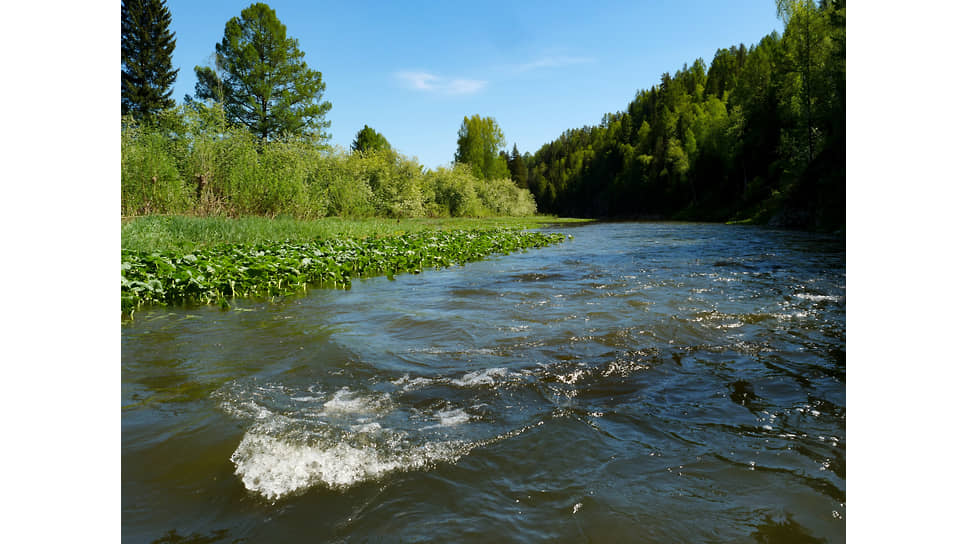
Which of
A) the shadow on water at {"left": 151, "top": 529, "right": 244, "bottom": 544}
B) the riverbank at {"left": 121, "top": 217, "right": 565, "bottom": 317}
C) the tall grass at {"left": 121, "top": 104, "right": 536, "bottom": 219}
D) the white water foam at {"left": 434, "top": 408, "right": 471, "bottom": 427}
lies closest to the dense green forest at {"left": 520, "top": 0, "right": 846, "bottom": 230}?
the riverbank at {"left": 121, "top": 217, "right": 565, "bottom": 317}

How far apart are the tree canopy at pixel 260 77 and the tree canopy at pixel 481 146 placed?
94.0 feet

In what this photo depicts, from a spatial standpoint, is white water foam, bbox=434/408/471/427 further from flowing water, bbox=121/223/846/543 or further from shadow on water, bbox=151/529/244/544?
shadow on water, bbox=151/529/244/544

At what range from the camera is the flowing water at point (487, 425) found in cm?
239

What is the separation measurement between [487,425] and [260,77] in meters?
41.6

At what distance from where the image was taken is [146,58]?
122ft

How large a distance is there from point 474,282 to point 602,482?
7.85m

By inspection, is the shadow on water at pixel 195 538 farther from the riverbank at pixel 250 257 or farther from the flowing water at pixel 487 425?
the riverbank at pixel 250 257

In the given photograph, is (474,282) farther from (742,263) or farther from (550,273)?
(742,263)

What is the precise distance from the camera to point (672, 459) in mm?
2908

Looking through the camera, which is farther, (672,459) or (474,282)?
(474,282)

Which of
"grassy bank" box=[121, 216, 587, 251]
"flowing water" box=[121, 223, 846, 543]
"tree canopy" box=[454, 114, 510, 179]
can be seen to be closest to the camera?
"flowing water" box=[121, 223, 846, 543]

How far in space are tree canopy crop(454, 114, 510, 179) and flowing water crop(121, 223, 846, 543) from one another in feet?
196

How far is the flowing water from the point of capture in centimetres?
239
